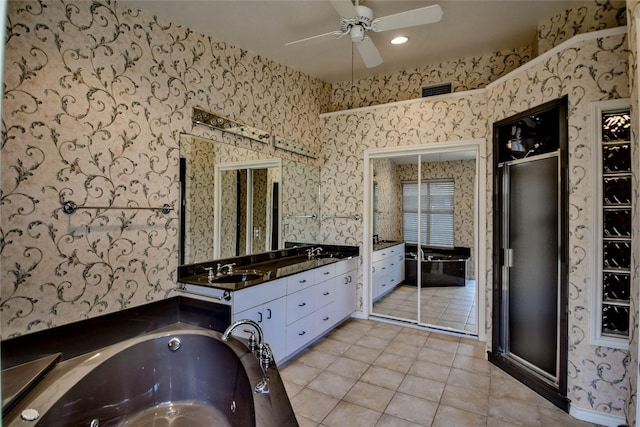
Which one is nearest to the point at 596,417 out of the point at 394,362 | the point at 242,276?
the point at 394,362

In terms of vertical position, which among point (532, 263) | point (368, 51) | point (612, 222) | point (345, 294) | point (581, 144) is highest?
point (368, 51)

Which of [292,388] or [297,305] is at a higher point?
[297,305]

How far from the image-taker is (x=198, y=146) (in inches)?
108

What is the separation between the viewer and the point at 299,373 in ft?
9.18

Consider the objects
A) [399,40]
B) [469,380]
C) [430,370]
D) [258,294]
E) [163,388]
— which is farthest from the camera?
[399,40]

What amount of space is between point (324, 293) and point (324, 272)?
0.21 meters

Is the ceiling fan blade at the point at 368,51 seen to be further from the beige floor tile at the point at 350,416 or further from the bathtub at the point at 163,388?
the beige floor tile at the point at 350,416

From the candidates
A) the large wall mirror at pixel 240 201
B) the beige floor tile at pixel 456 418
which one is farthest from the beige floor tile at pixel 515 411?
the large wall mirror at pixel 240 201

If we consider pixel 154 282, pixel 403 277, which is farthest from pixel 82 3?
pixel 403 277

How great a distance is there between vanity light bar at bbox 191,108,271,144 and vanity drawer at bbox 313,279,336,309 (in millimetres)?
1593

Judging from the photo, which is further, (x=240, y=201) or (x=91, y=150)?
(x=240, y=201)

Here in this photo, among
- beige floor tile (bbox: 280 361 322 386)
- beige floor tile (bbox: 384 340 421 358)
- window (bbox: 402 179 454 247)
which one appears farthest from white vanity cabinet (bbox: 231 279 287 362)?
window (bbox: 402 179 454 247)

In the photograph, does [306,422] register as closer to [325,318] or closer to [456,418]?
[456,418]

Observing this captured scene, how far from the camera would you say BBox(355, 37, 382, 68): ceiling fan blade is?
2619mm
